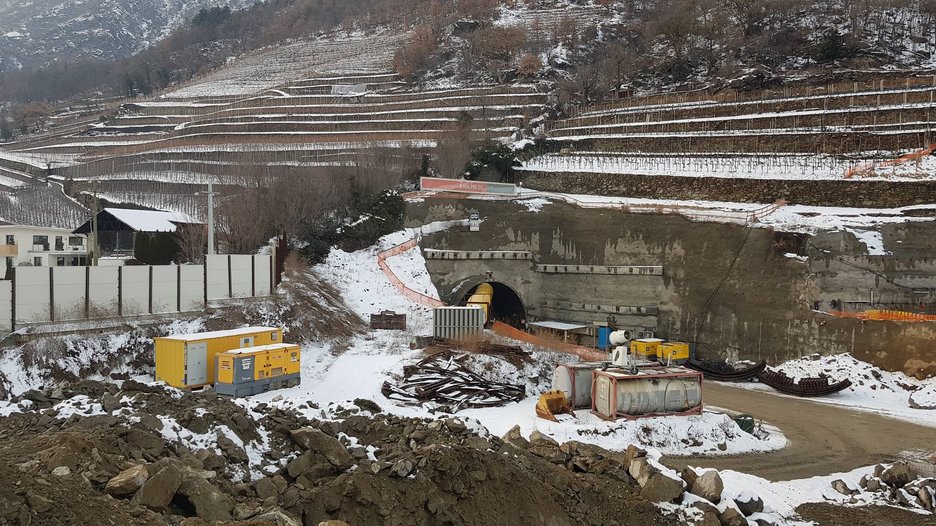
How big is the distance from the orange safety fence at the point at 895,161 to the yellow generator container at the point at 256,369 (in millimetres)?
26644

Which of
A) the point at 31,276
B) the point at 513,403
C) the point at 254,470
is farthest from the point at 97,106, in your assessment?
the point at 254,470

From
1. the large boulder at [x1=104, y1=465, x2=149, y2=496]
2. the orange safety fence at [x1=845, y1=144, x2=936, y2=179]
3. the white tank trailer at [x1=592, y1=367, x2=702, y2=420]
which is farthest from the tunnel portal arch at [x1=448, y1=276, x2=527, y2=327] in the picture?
the large boulder at [x1=104, y1=465, x2=149, y2=496]

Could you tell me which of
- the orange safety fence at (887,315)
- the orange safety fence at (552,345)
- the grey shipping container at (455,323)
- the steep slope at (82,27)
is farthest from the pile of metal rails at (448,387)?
the steep slope at (82,27)

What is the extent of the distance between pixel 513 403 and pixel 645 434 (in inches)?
179

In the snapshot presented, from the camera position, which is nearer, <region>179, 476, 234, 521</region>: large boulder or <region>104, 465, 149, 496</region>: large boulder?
<region>104, 465, 149, 496</region>: large boulder

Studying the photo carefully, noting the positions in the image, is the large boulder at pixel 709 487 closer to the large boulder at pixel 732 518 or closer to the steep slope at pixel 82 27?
the large boulder at pixel 732 518

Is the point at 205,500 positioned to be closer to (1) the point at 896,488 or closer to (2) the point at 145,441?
(2) the point at 145,441

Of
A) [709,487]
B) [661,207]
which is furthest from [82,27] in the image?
[709,487]

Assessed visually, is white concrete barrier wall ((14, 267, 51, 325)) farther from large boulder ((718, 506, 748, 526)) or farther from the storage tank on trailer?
large boulder ((718, 506, 748, 526))

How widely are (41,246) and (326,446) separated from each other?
3267 cm

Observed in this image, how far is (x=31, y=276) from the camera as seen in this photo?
66.1 feet

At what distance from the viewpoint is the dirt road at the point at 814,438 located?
16250mm

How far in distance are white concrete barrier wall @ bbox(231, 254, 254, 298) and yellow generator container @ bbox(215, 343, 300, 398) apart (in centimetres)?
590

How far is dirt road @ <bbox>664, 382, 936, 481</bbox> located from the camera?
16.2m
